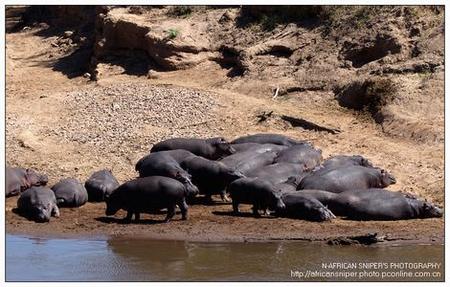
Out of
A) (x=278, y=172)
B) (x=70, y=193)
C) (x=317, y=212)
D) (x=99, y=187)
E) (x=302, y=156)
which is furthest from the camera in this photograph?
(x=302, y=156)

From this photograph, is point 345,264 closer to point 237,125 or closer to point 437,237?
point 437,237

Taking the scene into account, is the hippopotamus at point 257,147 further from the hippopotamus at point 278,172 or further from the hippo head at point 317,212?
the hippo head at point 317,212

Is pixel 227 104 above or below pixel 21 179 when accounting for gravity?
above

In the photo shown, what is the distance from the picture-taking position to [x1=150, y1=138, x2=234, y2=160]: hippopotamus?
13133 millimetres

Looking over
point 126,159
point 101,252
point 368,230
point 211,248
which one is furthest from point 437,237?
point 126,159

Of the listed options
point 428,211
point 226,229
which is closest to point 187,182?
point 226,229

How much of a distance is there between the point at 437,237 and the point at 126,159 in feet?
18.0

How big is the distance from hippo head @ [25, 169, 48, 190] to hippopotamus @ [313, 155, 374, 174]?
3.93 meters

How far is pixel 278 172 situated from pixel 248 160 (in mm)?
625

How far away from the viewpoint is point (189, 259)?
30.0 ft

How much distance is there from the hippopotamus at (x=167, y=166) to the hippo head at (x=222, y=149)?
593 millimetres

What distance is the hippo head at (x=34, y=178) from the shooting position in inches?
493

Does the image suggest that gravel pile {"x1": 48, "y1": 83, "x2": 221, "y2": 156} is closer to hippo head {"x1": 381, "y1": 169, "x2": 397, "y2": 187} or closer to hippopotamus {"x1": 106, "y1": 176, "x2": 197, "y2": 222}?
hippopotamus {"x1": 106, "y1": 176, "x2": 197, "y2": 222}

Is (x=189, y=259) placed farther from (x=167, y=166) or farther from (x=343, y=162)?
(x=343, y=162)
